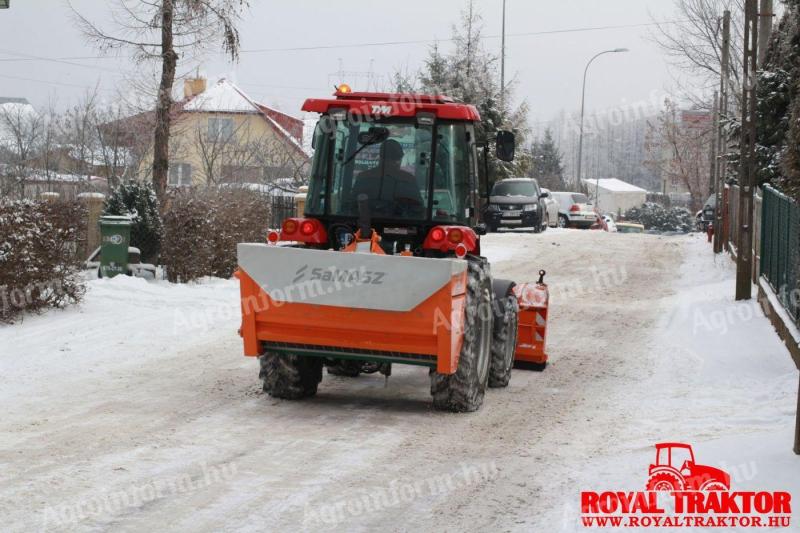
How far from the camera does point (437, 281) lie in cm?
812

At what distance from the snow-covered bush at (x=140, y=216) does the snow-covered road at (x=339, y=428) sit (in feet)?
7.05

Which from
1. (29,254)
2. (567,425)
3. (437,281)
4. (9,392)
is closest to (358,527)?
(437,281)

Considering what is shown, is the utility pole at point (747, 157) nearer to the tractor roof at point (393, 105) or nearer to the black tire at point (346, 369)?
the tractor roof at point (393, 105)

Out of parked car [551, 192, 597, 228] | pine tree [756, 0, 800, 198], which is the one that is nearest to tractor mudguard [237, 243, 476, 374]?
pine tree [756, 0, 800, 198]

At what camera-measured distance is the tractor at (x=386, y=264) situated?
27.1 ft

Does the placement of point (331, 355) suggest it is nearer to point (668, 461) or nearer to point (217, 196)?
point (668, 461)

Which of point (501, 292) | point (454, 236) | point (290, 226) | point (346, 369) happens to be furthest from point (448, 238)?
point (346, 369)

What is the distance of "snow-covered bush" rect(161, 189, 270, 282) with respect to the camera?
51.6 ft

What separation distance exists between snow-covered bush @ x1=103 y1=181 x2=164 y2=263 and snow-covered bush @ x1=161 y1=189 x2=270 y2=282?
1.69 ft

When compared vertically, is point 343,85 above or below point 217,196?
above

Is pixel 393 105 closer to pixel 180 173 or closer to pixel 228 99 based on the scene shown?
pixel 180 173

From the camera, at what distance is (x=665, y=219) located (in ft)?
190

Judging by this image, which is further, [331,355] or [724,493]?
[331,355]

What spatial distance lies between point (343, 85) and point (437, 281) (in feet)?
8.06
